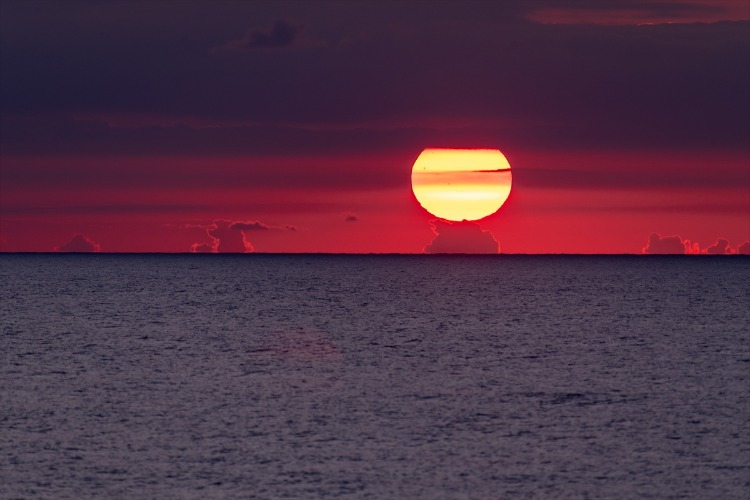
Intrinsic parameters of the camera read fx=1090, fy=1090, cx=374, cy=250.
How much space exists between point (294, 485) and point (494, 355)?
132 ft

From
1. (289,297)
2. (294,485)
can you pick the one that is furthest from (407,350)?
→ (289,297)

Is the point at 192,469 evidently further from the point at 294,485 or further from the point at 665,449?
the point at 665,449

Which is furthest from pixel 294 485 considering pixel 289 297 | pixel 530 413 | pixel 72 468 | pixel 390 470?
pixel 289 297

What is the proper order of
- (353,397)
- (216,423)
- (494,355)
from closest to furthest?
(216,423) → (353,397) → (494,355)

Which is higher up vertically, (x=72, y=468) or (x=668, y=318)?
(x=668, y=318)

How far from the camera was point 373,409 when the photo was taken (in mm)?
47031

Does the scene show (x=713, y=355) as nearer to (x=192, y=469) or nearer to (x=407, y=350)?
(x=407, y=350)

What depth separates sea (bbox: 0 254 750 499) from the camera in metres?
33.2

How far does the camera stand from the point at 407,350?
74688 mm

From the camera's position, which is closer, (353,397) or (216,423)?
(216,423)

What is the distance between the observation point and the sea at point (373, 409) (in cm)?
3322

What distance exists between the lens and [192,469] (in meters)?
34.4

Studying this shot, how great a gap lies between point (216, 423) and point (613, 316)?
76825mm

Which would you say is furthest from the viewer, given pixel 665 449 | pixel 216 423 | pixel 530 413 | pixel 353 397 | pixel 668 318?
pixel 668 318
